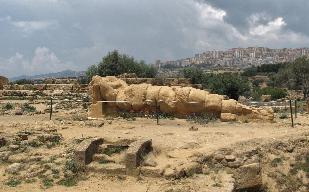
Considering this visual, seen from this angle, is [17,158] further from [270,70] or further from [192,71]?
[270,70]

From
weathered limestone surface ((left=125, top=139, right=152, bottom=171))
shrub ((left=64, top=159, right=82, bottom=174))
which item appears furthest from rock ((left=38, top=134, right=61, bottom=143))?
weathered limestone surface ((left=125, top=139, right=152, bottom=171))

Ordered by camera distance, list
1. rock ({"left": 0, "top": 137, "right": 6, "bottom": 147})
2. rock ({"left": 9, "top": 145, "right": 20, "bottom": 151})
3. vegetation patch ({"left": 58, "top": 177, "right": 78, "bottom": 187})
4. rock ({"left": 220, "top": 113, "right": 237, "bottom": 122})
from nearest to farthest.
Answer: vegetation patch ({"left": 58, "top": 177, "right": 78, "bottom": 187}) → rock ({"left": 9, "top": 145, "right": 20, "bottom": 151}) → rock ({"left": 0, "top": 137, "right": 6, "bottom": 147}) → rock ({"left": 220, "top": 113, "right": 237, "bottom": 122})

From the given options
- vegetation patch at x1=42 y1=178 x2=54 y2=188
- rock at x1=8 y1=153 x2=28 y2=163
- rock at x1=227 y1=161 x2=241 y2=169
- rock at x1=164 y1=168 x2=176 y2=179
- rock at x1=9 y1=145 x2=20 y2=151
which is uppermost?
rock at x1=9 y1=145 x2=20 y2=151

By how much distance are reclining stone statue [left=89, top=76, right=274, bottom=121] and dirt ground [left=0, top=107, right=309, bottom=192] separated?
0.66 metres

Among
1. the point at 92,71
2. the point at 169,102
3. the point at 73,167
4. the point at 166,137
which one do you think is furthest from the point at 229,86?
the point at 73,167

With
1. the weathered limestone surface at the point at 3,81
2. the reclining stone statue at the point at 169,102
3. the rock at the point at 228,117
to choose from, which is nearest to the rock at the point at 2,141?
the reclining stone statue at the point at 169,102

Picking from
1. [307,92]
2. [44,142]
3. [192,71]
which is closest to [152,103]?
[44,142]

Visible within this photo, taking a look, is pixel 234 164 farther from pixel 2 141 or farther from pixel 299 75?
pixel 299 75

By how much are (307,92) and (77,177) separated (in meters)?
49.4

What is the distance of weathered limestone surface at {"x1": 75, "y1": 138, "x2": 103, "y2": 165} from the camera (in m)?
13.2

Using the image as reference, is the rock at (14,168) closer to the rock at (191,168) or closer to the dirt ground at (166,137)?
the dirt ground at (166,137)

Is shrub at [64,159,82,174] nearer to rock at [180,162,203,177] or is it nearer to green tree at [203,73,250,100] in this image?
rock at [180,162,203,177]

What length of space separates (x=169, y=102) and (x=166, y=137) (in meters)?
4.30

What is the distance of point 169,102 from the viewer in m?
19.5
